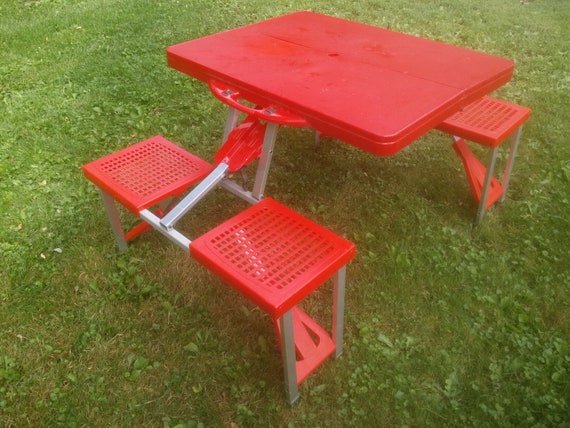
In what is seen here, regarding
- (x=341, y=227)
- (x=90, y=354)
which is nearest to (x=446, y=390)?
(x=341, y=227)

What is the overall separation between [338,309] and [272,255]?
415mm

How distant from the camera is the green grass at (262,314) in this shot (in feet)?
6.65

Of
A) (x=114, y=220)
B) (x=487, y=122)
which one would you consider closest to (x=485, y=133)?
(x=487, y=122)

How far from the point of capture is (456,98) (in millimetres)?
1844

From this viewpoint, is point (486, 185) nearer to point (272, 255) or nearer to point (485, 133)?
point (485, 133)

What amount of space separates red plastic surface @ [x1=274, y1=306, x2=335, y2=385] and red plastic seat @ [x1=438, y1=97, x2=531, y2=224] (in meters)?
1.25

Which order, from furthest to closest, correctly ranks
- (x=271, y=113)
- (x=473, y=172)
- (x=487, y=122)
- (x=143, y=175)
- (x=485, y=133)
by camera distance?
(x=473, y=172) → (x=487, y=122) → (x=485, y=133) → (x=143, y=175) → (x=271, y=113)

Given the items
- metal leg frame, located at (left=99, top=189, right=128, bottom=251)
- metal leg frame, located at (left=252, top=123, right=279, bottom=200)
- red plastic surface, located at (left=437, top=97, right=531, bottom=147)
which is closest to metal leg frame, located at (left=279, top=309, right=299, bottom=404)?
metal leg frame, located at (left=252, top=123, right=279, bottom=200)

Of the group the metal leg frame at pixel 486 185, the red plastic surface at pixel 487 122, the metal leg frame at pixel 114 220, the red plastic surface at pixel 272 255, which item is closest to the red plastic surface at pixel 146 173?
the metal leg frame at pixel 114 220

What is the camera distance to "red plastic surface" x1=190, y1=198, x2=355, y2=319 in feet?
5.57

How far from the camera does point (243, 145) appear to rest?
239cm

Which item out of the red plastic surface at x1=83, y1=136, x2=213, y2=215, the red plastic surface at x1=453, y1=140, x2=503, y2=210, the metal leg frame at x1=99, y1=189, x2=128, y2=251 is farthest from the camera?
the red plastic surface at x1=453, y1=140, x2=503, y2=210

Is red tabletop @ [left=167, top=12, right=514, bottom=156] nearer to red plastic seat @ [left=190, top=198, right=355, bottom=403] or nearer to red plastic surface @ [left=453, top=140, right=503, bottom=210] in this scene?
red plastic seat @ [left=190, top=198, right=355, bottom=403]

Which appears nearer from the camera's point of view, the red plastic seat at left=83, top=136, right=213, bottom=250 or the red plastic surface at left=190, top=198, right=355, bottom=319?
the red plastic surface at left=190, top=198, right=355, bottom=319
